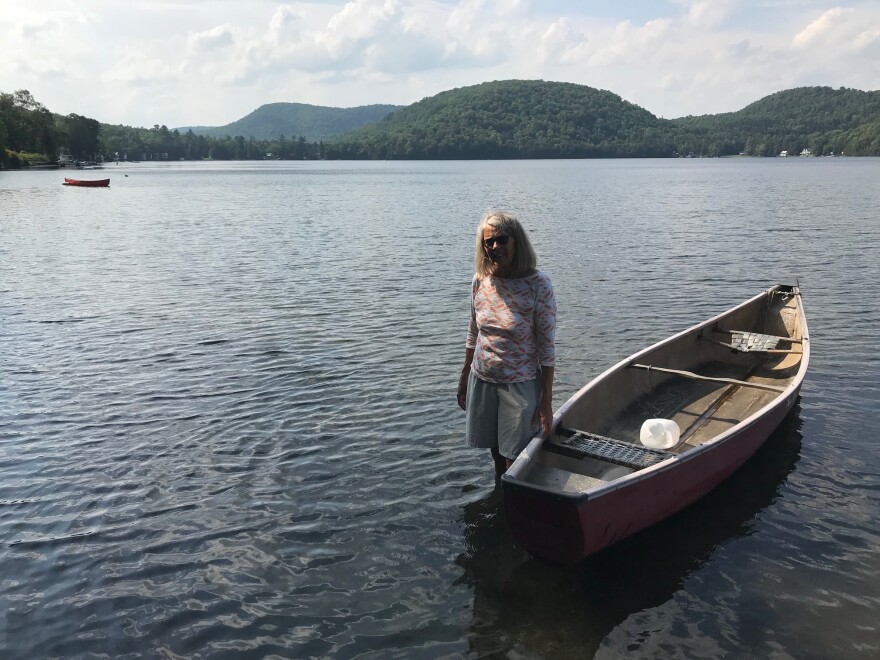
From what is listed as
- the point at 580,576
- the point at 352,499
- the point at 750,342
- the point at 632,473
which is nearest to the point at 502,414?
the point at 632,473

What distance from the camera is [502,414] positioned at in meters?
6.91

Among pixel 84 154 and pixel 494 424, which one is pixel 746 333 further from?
pixel 84 154

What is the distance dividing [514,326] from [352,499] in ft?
11.3

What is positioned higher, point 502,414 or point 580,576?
point 502,414

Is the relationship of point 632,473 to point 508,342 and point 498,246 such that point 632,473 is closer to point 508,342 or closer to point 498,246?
point 508,342

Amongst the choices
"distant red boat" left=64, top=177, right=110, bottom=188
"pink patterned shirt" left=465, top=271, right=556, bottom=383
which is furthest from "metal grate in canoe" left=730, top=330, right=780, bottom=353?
"distant red boat" left=64, top=177, right=110, bottom=188

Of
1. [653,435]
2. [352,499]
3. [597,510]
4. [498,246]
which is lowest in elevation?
[352,499]

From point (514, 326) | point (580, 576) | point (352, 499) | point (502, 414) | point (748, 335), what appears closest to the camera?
point (514, 326)

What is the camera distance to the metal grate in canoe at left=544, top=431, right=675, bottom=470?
24.3 ft

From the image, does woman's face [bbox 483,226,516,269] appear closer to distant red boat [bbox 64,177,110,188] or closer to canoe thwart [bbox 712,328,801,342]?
canoe thwart [bbox 712,328,801,342]

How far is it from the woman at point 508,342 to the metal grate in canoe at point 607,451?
23.6 inches

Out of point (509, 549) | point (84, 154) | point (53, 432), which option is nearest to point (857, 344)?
point (509, 549)

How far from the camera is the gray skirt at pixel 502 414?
6738 millimetres

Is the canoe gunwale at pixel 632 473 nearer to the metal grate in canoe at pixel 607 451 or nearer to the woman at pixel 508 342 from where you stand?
the metal grate in canoe at pixel 607 451
